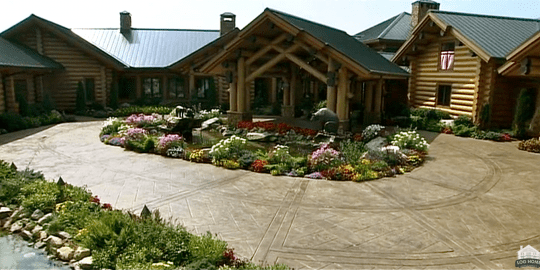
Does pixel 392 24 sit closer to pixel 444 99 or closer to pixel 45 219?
pixel 444 99

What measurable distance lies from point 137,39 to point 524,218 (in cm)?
3004

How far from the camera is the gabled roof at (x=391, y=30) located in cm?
3294

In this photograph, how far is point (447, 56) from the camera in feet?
73.3

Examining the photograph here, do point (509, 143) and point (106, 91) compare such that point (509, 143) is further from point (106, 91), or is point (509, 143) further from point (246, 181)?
point (106, 91)

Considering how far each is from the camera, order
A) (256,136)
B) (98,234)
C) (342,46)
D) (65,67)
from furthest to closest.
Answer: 1. (65,67)
2. (342,46)
3. (256,136)
4. (98,234)

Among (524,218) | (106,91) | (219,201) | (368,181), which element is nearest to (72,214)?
(219,201)

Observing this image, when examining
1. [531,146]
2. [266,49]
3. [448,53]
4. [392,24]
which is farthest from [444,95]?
[392,24]

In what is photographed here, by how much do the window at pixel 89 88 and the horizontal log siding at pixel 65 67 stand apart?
1.21ft

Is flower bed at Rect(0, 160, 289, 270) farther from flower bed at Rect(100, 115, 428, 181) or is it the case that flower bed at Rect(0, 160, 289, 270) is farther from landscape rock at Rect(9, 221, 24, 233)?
flower bed at Rect(100, 115, 428, 181)

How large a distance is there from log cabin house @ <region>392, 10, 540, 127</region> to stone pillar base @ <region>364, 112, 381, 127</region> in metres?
4.75

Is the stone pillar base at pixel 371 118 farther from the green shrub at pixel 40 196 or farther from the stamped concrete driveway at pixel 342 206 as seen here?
the green shrub at pixel 40 196

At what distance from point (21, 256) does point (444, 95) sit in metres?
22.3

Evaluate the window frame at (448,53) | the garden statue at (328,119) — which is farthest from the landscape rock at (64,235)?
the window frame at (448,53)

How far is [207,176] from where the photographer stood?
1113cm
